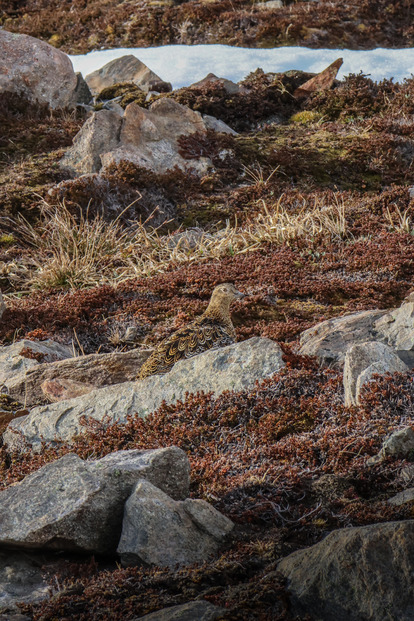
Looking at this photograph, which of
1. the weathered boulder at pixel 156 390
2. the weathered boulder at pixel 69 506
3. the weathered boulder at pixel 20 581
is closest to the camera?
the weathered boulder at pixel 20 581

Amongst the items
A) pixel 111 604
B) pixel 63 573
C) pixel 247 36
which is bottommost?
pixel 63 573

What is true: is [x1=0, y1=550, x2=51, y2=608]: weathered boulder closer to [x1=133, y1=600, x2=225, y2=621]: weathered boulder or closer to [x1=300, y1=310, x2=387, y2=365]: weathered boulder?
[x1=133, y1=600, x2=225, y2=621]: weathered boulder

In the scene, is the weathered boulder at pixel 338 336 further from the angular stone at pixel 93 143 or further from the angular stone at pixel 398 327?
the angular stone at pixel 93 143

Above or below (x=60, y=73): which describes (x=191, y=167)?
below

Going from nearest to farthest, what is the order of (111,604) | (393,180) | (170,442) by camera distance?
(111,604), (170,442), (393,180)

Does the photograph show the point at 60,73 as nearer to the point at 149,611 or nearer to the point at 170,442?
the point at 170,442

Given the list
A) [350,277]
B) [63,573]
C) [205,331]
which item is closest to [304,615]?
A: [63,573]

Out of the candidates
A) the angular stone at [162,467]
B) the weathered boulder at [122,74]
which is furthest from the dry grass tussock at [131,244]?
the weathered boulder at [122,74]

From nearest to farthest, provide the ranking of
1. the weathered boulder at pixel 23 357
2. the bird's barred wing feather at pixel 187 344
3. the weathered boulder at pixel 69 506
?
the weathered boulder at pixel 69 506 < the bird's barred wing feather at pixel 187 344 < the weathered boulder at pixel 23 357

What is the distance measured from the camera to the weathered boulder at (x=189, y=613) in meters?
2.47

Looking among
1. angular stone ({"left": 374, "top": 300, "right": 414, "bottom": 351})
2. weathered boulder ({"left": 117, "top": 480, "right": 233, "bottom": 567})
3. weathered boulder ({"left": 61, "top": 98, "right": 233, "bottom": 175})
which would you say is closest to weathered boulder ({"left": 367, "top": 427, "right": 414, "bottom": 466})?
weathered boulder ({"left": 117, "top": 480, "right": 233, "bottom": 567})

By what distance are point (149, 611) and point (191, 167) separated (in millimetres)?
14275

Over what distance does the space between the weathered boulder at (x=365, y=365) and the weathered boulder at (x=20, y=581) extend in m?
2.78

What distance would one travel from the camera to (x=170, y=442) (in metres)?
5.15
